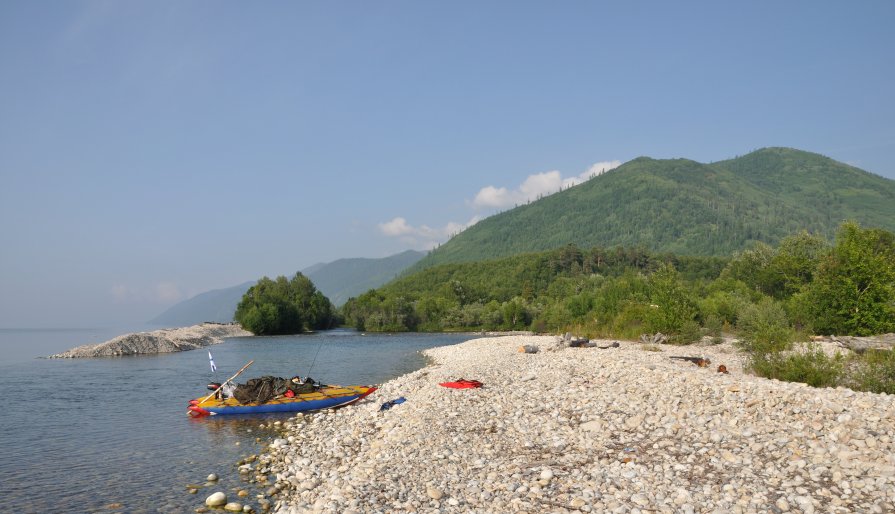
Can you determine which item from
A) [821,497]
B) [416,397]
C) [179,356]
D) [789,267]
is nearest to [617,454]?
[821,497]

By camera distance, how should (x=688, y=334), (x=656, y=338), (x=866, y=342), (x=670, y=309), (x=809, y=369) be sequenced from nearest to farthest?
(x=809, y=369)
(x=866, y=342)
(x=688, y=334)
(x=656, y=338)
(x=670, y=309)

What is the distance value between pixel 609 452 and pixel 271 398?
1647 cm

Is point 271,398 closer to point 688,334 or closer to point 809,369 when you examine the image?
point 809,369

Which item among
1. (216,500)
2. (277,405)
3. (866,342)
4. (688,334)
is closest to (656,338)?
(688,334)

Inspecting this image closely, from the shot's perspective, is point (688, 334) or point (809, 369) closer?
point (809, 369)

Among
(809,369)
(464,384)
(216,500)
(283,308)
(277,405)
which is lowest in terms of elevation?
(809,369)

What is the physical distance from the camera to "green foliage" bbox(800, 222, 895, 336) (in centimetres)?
3494

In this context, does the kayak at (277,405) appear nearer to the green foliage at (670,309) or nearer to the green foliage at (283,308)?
the green foliage at (670,309)

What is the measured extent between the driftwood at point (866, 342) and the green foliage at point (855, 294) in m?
2.11

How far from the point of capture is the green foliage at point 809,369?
750 inches

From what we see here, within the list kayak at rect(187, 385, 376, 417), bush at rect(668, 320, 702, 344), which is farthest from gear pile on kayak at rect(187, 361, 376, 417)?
bush at rect(668, 320, 702, 344)

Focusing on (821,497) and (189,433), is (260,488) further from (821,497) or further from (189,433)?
(821,497)

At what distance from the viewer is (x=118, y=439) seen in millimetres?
20062

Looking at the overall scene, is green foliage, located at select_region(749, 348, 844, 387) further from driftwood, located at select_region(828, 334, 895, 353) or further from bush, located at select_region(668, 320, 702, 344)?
bush, located at select_region(668, 320, 702, 344)
